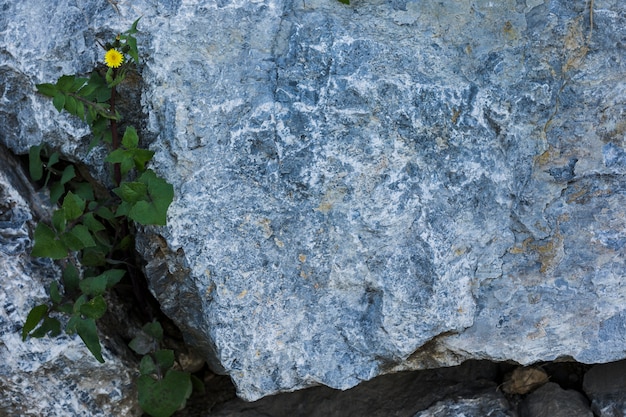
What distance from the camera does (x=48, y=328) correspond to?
1.96 m

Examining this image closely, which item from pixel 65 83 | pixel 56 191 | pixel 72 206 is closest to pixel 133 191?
pixel 72 206

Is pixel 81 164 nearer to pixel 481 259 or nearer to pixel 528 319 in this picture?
pixel 481 259

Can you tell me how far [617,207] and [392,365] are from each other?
0.74 m

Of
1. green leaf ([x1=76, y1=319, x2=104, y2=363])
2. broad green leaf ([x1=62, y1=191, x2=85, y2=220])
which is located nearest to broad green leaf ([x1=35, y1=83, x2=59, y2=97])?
broad green leaf ([x1=62, y1=191, x2=85, y2=220])

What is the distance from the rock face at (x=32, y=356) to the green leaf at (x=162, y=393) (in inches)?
3.2

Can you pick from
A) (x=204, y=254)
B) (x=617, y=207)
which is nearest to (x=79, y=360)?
(x=204, y=254)

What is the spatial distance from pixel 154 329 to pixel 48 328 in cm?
32

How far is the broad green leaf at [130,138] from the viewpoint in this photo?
72.4 inches

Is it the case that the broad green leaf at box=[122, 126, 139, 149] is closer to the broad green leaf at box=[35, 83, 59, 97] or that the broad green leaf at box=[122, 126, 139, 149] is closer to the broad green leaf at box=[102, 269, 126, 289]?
the broad green leaf at box=[35, 83, 59, 97]

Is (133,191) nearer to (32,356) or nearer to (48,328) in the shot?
(48,328)

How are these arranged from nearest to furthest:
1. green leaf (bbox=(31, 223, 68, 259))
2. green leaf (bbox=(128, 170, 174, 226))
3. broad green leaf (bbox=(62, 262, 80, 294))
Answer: green leaf (bbox=(128, 170, 174, 226)) < green leaf (bbox=(31, 223, 68, 259)) < broad green leaf (bbox=(62, 262, 80, 294))

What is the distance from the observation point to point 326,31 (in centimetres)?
189

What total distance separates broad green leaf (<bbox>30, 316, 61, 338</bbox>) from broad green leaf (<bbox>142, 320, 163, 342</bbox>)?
0.88 feet

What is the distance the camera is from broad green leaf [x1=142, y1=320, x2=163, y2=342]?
7.04 ft
